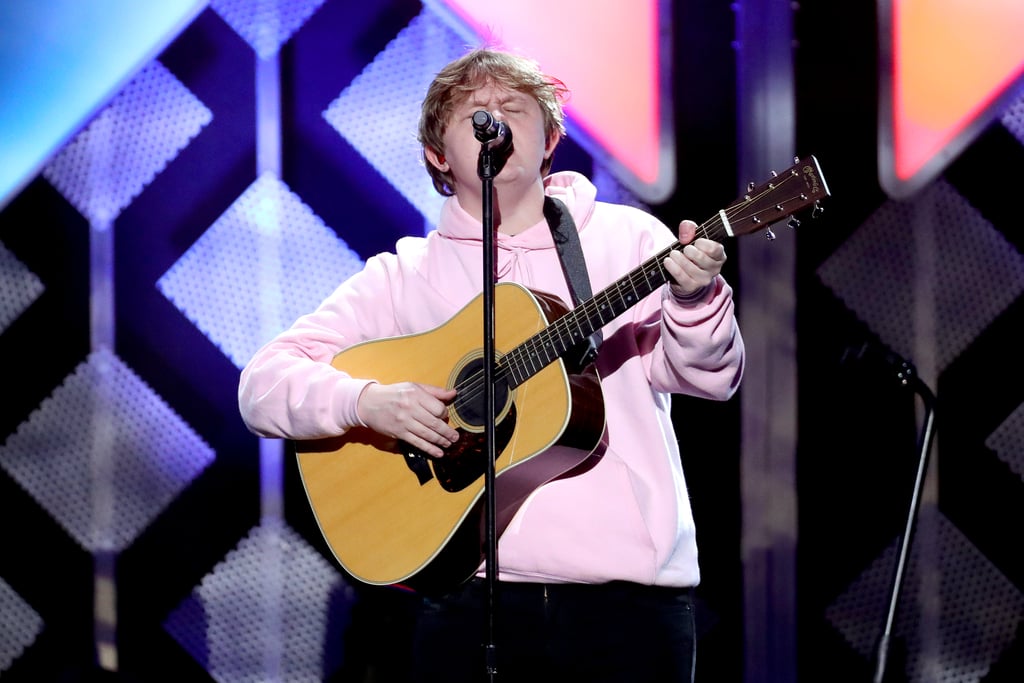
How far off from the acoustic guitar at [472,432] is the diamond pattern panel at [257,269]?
0.92 metres

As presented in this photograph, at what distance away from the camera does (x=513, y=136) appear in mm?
2342

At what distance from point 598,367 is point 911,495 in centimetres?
96

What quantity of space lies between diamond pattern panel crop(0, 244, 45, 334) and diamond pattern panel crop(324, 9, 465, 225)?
1096 millimetres

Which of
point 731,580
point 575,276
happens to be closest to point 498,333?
point 575,276

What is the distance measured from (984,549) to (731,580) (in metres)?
0.77

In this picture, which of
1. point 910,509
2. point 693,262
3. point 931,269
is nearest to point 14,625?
point 693,262

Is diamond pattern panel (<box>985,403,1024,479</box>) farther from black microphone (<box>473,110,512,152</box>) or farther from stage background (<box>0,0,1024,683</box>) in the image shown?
black microphone (<box>473,110,512,152</box>)

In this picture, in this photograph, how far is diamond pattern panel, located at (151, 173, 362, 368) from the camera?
3391 millimetres

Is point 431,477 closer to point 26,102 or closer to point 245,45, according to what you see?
point 245,45

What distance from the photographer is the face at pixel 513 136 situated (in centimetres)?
235

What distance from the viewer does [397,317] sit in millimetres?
2570

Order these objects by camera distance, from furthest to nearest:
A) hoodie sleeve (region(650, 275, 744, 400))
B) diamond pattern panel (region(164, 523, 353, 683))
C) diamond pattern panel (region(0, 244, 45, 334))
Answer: diamond pattern panel (region(0, 244, 45, 334)) < diamond pattern panel (region(164, 523, 353, 683)) < hoodie sleeve (region(650, 275, 744, 400))

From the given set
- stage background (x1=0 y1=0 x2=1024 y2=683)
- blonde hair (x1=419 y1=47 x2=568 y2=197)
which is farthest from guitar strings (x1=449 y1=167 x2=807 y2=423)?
stage background (x1=0 y1=0 x2=1024 y2=683)

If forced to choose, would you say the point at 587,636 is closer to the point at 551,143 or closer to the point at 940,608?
the point at 551,143
